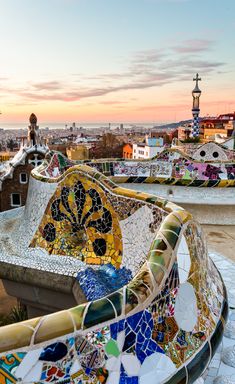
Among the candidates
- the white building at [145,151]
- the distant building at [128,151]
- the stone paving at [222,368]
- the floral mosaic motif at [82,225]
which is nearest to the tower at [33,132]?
the floral mosaic motif at [82,225]

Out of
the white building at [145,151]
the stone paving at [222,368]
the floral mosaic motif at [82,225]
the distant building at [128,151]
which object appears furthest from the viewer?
the distant building at [128,151]

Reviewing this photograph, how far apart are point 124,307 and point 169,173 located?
6.19 meters

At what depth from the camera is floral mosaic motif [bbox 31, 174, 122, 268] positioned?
3.72m

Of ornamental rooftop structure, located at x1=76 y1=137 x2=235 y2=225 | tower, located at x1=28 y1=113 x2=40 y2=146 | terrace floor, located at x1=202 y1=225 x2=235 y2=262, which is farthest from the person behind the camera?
tower, located at x1=28 y1=113 x2=40 y2=146

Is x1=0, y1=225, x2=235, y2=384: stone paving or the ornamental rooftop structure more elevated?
the ornamental rooftop structure

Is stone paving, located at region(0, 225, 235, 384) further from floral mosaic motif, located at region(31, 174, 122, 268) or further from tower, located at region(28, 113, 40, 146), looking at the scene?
tower, located at region(28, 113, 40, 146)

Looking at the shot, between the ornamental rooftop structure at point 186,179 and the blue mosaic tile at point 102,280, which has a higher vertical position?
the ornamental rooftop structure at point 186,179

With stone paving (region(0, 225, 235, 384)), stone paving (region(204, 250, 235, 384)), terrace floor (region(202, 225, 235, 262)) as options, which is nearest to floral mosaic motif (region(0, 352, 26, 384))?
stone paving (region(0, 225, 235, 384))

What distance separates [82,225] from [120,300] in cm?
211

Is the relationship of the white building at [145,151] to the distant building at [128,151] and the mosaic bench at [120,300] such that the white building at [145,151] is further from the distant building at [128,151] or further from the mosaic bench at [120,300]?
the mosaic bench at [120,300]

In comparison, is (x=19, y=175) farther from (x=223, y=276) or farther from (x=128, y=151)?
(x=128, y=151)

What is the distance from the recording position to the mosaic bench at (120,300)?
67.0 inches

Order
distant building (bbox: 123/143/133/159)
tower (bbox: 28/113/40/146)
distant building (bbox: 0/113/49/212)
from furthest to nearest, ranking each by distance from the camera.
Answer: distant building (bbox: 123/143/133/159) < tower (bbox: 28/113/40/146) < distant building (bbox: 0/113/49/212)

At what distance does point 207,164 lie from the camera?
297 inches
